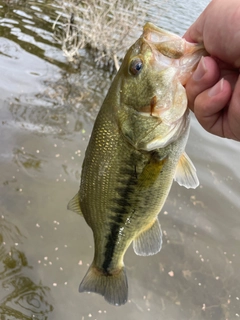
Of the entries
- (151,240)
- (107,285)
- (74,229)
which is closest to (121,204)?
(151,240)

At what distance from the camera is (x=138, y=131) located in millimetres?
1693

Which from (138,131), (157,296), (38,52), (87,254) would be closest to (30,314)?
(87,254)

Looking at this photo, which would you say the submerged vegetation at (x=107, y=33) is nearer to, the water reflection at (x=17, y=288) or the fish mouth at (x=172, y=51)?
the water reflection at (x=17, y=288)

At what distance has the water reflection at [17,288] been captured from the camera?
3318 mm


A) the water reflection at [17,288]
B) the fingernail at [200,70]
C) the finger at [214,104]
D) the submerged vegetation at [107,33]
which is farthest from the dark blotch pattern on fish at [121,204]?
the submerged vegetation at [107,33]

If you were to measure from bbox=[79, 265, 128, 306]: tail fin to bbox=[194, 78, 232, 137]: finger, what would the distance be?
1253 millimetres

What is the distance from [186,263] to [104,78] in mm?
5225

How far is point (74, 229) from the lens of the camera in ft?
13.9

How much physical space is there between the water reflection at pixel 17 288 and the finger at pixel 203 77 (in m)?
2.83

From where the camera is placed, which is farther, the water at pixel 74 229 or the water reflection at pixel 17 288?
the water at pixel 74 229

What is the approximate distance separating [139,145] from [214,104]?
0.43 meters

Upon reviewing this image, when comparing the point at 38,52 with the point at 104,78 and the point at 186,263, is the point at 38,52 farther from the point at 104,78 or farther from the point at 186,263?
the point at 186,263

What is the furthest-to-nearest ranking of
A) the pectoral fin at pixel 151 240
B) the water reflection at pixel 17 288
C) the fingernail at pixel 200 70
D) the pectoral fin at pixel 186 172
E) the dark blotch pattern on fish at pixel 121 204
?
the water reflection at pixel 17 288 → the pectoral fin at pixel 151 240 → the pectoral fin at pixel 186 172 → the dark blotch pattern on fish at pixel 121 204 → the fingernail at pixel 200 70

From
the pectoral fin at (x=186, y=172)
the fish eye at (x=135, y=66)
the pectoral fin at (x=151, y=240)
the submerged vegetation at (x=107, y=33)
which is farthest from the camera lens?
the submerged vegetation at (x=107, y=33)
